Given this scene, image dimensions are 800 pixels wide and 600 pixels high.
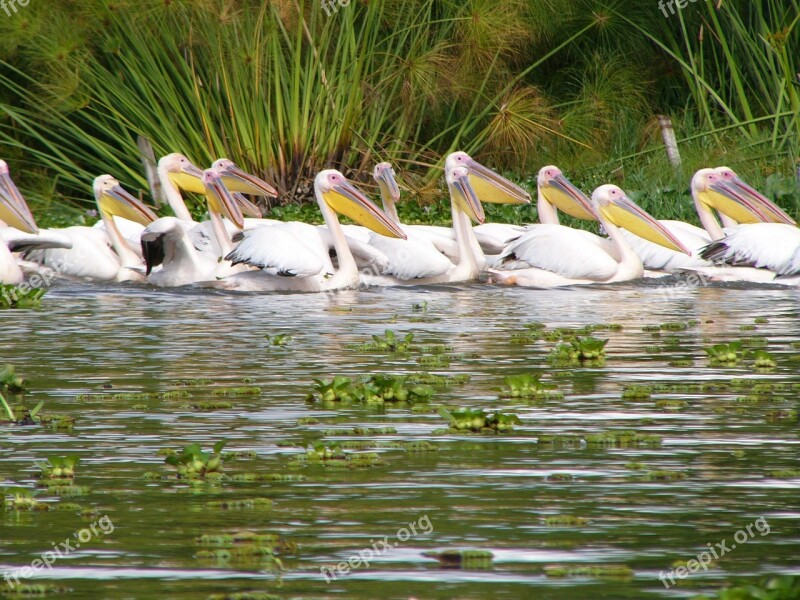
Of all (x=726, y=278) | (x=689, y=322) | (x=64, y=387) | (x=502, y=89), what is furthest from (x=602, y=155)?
(x=64, y=387)

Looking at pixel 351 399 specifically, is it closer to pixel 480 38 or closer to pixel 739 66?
pixel 480 38

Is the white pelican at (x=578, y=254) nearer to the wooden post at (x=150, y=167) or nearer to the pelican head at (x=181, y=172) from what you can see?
the pelican head at (x=181, y=172)

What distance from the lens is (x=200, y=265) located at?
11.6 metres

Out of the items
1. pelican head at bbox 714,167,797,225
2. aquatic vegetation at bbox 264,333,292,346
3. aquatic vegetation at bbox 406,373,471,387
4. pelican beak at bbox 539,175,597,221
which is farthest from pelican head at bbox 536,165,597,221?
aquatic vegetation at bbox 406,373,471,387

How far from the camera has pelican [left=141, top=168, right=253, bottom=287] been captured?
35.8 feet

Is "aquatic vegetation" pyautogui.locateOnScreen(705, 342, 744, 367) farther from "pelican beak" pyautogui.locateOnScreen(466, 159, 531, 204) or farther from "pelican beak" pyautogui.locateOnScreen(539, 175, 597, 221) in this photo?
"pelican beak" pyautogui.locateOnScreen(466, 159, 531, 204)

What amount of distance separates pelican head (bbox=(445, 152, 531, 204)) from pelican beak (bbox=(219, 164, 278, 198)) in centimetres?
160

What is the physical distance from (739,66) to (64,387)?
12705 millimetres

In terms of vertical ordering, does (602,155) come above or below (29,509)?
above

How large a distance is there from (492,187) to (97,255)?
3.52 metres

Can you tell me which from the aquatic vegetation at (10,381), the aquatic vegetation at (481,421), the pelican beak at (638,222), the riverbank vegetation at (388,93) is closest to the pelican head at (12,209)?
the riverbank vegetation at (388,93)

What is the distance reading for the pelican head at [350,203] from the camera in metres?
11.8

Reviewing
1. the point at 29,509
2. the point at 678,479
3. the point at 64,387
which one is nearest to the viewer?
the point at 29,509

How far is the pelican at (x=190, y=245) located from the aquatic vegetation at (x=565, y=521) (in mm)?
7182
